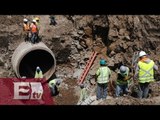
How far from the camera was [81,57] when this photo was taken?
66.7 ft

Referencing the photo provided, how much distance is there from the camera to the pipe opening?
787 inches

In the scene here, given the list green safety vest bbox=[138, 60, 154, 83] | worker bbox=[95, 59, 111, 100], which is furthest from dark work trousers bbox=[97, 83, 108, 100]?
green safety vest bbox=[138, 60, 154, 83]

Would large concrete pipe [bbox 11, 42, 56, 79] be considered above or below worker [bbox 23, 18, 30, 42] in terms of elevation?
below

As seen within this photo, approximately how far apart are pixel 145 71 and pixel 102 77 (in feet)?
5.69

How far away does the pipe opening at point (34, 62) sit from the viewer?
20.0 m

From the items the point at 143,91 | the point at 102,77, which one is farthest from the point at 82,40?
the point at 143,91

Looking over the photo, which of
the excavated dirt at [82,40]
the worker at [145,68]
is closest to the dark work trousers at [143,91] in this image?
the worker at [145,68]

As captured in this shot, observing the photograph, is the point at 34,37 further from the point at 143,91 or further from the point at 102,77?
the point at 143,91

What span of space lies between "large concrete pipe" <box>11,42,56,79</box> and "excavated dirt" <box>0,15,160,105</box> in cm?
54

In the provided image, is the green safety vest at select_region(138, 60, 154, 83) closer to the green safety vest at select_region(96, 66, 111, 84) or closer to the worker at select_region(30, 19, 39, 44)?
the green safety vest at select_region(96, 66, 111, 84)

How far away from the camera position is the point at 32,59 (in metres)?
A: 20.8
